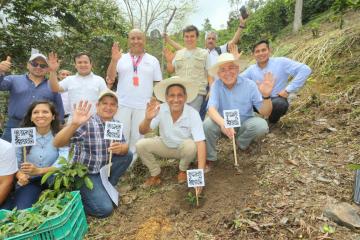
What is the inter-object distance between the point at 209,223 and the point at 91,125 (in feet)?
5.32

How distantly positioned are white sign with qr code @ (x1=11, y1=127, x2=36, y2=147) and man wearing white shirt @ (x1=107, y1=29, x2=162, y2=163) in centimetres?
130

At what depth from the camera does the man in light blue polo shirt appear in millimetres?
4621

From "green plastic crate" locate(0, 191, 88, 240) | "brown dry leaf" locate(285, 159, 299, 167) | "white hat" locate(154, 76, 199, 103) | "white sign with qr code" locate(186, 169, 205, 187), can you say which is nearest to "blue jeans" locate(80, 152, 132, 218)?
"green plastic crate" locate(0, 191, 88, 240)

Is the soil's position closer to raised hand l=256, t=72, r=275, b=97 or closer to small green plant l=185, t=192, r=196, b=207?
small green plant l=185, t=192, r=196, b=207

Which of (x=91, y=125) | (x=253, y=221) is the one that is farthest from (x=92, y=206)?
(x=253, y=221)

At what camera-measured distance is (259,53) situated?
15.6ft

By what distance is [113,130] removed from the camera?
11.8 ft

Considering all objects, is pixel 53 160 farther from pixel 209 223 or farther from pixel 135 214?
pixel 209 223

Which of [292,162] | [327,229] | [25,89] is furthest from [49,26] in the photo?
[327,229]

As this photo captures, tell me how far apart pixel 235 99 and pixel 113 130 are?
156cm

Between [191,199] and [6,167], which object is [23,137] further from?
[191,199]

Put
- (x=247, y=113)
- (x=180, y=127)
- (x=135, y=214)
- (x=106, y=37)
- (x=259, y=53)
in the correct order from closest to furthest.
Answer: (x=135, y=214) → (x=180, y=127) → (x=247, y=113) → (x=259, y=53) → (x=106, y=37)

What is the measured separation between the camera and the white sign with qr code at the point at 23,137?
133 inches

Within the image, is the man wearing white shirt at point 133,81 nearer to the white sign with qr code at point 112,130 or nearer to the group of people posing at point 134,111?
the group of people posing at point 134,111
